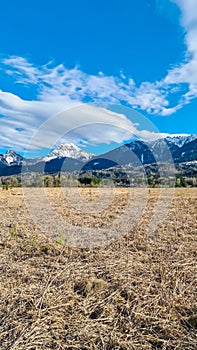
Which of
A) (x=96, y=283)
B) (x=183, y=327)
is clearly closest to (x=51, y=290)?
(x=96, y=283)

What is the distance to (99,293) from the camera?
130 inches

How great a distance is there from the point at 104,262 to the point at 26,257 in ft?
4.44

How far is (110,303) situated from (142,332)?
1.83ft

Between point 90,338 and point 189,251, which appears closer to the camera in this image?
point 90,338

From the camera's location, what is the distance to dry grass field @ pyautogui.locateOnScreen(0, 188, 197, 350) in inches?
98.8

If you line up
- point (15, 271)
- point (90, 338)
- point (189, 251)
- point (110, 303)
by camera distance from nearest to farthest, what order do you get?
point (90, 338) → point (110, 303) → point (15, 271) → point (189, 251)

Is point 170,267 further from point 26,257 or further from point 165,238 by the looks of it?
point 26,257

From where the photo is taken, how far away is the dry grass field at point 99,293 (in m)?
2.51

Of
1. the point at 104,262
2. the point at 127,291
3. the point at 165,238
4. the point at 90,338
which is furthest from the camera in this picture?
the point at 165,238

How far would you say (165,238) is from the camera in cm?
572

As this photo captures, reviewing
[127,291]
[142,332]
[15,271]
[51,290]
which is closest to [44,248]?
[15,271]

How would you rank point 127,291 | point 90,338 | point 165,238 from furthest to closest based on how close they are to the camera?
point 165,238 → point 127,291 → point 90,338

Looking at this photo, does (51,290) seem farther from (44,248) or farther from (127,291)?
(44,248)

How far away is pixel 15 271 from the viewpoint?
401 cm
